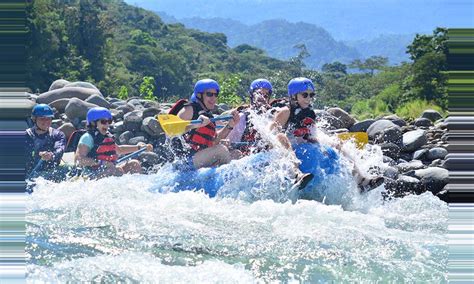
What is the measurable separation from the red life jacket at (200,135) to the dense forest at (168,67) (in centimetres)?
421

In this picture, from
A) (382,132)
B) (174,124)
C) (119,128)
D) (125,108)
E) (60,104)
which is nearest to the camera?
(174,124)

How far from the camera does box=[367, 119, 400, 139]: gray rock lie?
40.5 feet

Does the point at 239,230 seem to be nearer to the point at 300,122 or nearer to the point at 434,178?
the point at 300,122

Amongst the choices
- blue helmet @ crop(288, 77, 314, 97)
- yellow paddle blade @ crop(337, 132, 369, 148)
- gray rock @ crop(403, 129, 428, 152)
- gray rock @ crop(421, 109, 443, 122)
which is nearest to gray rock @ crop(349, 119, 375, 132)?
gray rock @ crop(403, 129, 428, 152)

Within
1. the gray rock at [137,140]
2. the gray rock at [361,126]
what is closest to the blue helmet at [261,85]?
the gray rock at [361,126]

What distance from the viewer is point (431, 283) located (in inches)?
162

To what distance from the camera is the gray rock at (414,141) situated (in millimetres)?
11586

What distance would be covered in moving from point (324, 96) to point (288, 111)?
2693 cm

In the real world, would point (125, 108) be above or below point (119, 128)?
above

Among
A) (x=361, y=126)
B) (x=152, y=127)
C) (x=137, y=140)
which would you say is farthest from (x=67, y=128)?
(x=361, y=126)

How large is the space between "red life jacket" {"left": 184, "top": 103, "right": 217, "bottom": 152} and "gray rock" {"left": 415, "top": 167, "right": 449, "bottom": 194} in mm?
3436

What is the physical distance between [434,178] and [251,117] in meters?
3.06

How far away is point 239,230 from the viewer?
554cm

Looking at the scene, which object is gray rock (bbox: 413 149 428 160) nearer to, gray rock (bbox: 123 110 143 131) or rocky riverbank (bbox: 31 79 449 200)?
rocky riverbank (bbox: 31 79 449 200)
